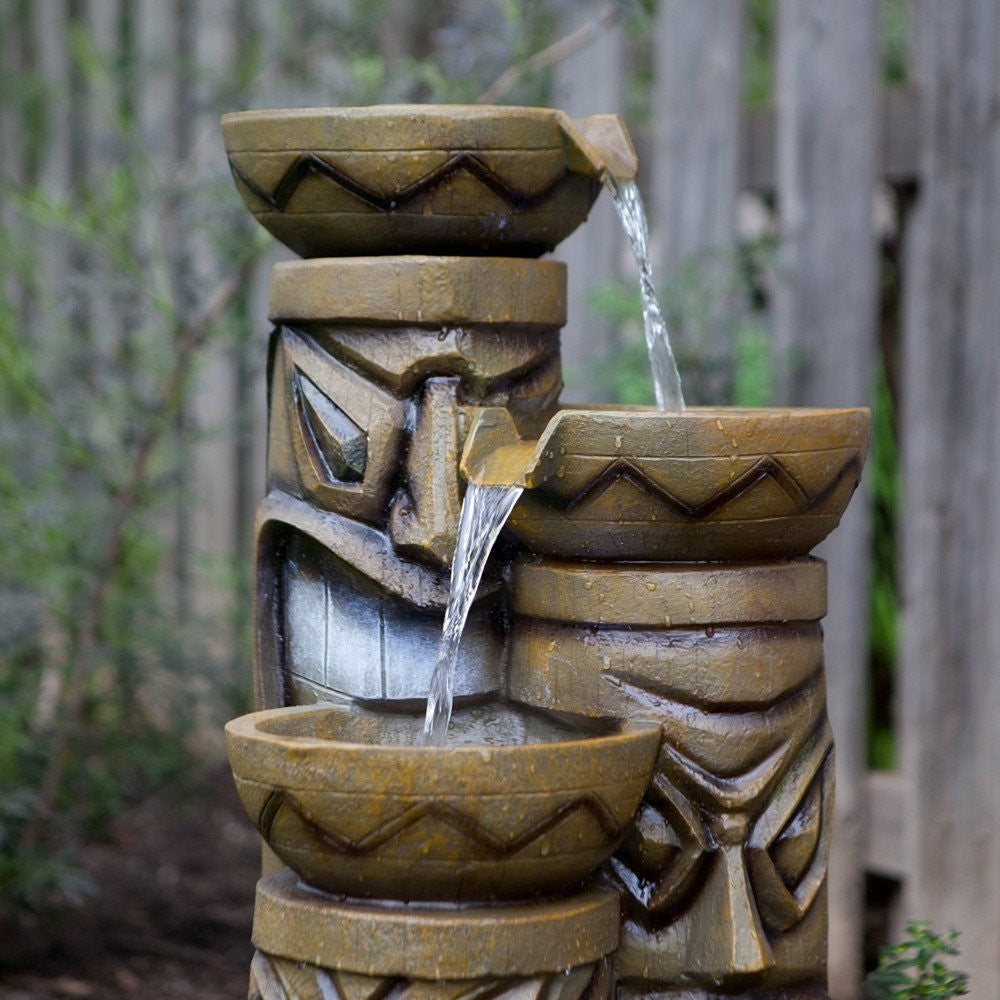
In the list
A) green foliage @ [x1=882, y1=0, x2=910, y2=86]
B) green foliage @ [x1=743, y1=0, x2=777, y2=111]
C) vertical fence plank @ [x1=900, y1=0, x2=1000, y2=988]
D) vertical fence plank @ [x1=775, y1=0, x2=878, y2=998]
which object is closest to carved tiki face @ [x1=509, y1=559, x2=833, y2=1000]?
vertical fence plank @ [x1=900, y1=0, x2=1000, y2=988]

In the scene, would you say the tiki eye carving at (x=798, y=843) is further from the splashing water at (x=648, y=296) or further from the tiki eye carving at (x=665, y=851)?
the splashing water at (x=648, y=296)

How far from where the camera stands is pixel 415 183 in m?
1.65

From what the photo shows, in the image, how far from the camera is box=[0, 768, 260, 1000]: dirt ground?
8.66 ft

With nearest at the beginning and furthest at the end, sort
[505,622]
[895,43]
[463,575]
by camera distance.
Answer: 1. [463,575]
2. [505,622]
3. [895,43]

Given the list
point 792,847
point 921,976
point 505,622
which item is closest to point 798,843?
point 792,847

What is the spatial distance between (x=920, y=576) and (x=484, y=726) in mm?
1100

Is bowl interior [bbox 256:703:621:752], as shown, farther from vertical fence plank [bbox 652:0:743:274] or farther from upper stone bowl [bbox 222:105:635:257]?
vertical fence plank [bbox 652:0:743:274]

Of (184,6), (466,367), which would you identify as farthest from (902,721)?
(184,6)

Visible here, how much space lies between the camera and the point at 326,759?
1383 millimetres

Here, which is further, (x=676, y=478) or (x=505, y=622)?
(x=505, y=622)

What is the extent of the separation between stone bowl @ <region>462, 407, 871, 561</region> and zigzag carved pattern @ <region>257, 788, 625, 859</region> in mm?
283

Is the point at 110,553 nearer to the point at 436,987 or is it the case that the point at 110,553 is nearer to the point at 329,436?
the point at 329,436

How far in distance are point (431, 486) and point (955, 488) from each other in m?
1.15

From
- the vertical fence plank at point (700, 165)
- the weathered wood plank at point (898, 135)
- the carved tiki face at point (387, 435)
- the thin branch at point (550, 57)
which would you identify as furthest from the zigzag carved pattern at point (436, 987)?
the thin branch at point (550, 57)
